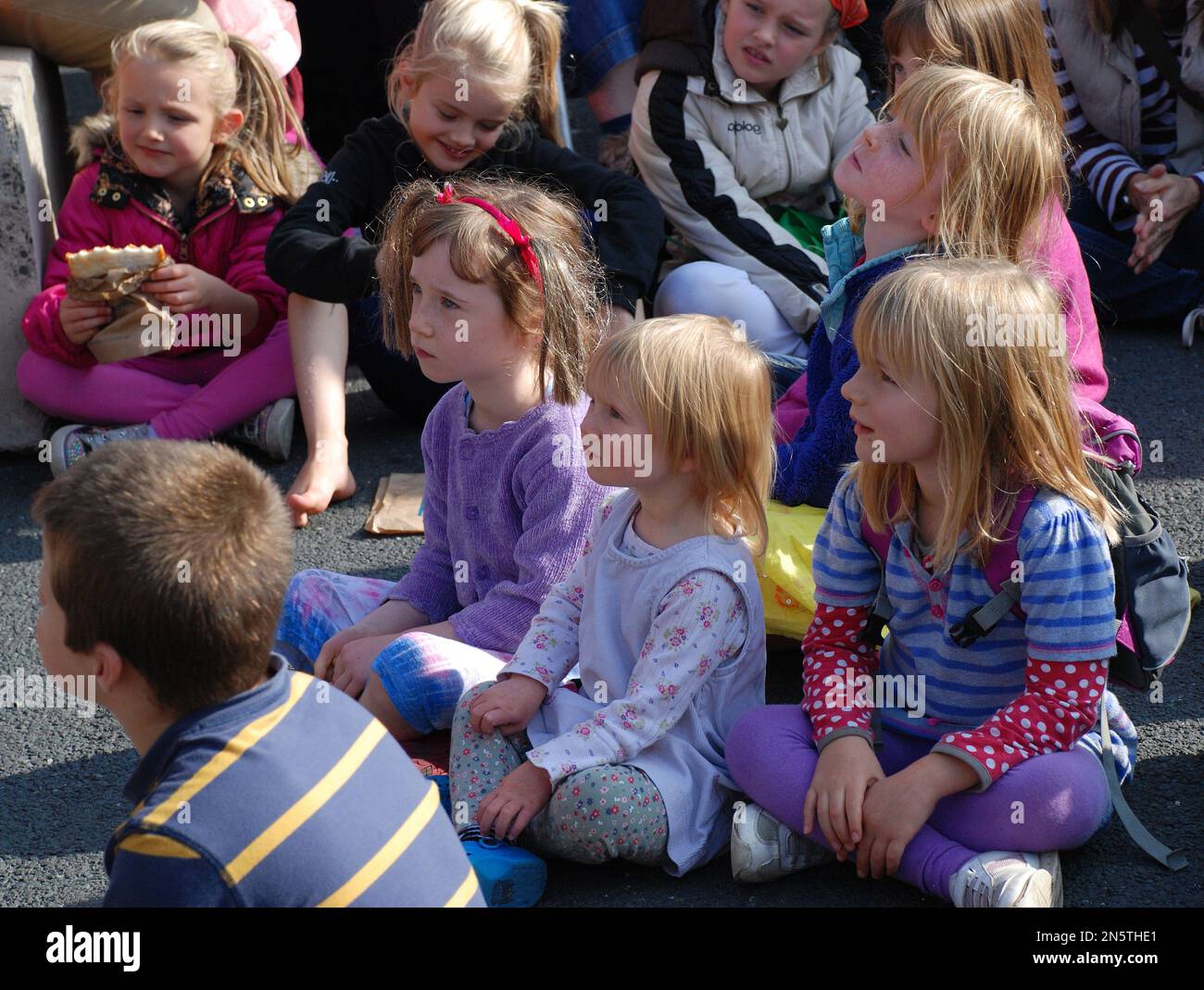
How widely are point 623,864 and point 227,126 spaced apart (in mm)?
2297

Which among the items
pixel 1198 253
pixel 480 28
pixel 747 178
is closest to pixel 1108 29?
pixel 1198 253

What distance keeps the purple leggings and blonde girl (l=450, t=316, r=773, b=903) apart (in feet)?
0.50

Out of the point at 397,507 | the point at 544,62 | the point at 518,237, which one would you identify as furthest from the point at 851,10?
the point at 397,507

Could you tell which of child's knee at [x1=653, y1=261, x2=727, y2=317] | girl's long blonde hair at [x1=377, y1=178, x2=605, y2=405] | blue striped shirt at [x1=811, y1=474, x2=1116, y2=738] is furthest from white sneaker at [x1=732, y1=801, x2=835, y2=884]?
child's knee at [x1=653, y1=261, x2=727, y2=317]

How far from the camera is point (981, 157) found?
96.7 inches

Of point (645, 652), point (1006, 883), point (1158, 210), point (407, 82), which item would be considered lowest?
point (1006, 883)

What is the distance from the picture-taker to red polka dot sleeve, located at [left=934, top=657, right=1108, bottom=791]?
198 centimetres

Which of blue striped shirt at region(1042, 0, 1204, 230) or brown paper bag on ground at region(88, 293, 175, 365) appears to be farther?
blue striped shirt at region(1042, 0, 1204, 230)

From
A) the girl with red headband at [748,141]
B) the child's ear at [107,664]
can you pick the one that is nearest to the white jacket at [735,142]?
the girl with red headband at [748,141]

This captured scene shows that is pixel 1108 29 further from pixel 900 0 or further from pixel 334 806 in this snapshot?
pixel 334 806
